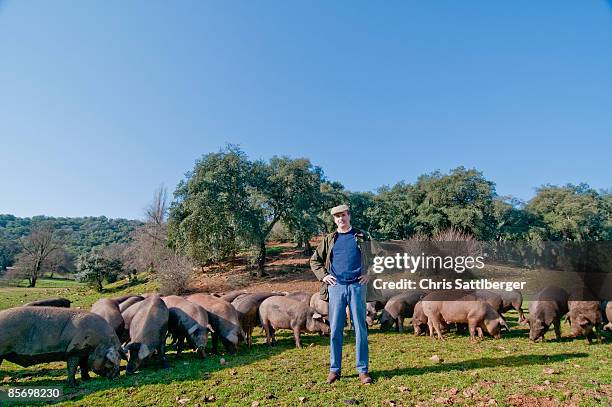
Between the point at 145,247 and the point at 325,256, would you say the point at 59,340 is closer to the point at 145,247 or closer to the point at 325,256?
the point at 325,256

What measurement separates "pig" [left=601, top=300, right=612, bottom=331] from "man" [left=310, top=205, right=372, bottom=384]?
8107 mm

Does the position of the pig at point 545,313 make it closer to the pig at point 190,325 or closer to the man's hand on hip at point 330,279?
the man's hand on hip at point 330,279

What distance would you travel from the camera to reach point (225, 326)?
959cm

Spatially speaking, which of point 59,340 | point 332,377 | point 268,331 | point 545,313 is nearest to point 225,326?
point 268,331

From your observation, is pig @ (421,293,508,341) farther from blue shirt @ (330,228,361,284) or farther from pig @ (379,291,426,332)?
blue shirt @ (330,228,361,284)

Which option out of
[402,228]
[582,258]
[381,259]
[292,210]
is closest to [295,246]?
[402,228]

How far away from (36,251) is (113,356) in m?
57.9

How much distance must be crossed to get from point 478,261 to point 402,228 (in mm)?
11977

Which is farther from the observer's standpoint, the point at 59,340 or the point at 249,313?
the point at 249,313

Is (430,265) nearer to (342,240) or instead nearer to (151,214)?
(342,240)

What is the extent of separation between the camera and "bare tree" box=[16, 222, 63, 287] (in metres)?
50.9

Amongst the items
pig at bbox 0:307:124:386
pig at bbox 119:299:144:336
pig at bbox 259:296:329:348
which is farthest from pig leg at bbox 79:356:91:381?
pig at bbox 259:296:329:348

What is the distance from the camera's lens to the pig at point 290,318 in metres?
10.2

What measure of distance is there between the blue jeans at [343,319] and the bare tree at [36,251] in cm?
5627
